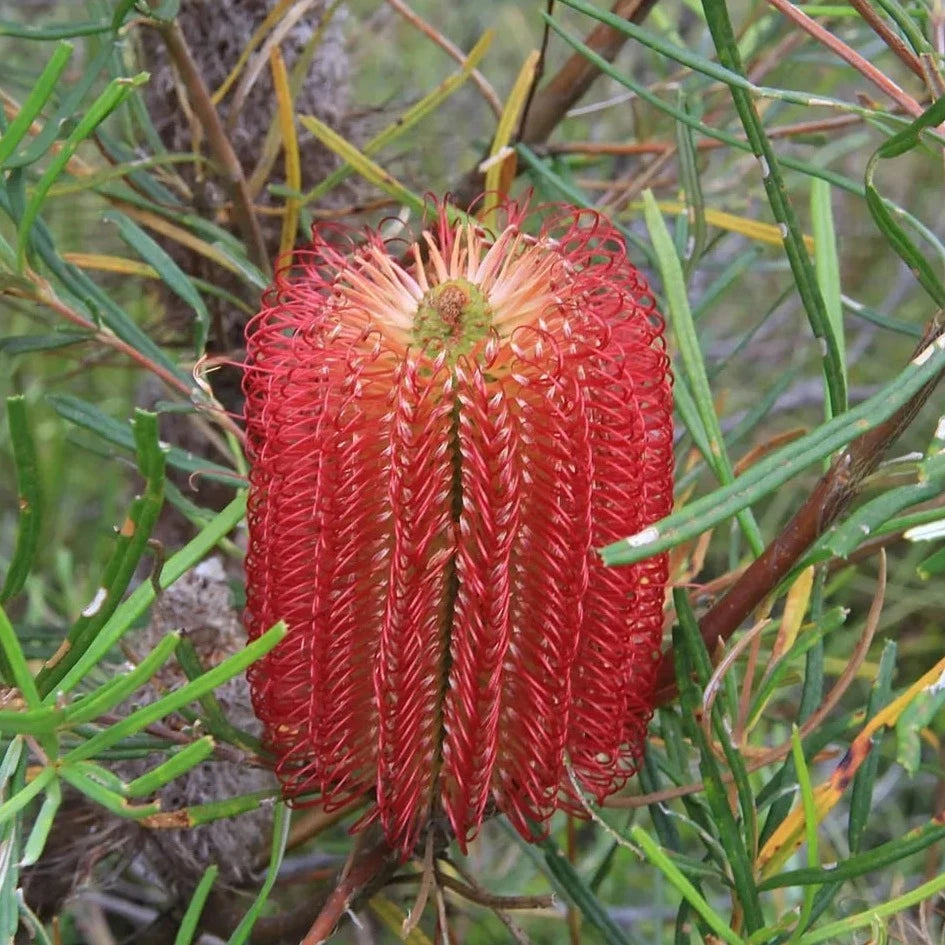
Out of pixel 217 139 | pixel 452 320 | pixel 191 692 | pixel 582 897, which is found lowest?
pixel 582 897

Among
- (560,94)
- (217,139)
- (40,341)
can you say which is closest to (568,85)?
(560,94)

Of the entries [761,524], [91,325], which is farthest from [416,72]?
[91,325]

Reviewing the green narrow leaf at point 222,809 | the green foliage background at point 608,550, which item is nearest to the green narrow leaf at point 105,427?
the green foliage background at point 608,550

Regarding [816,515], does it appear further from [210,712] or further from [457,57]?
[457,57]

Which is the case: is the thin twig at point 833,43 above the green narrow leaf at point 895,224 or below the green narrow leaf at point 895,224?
above

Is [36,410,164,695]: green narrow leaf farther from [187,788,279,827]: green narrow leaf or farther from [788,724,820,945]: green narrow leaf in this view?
[788,724,820,945]: green narrow leaf

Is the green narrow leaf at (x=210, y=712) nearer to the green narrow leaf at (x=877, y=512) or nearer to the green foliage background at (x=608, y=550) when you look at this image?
the green foliage background at (x=608, y=550)

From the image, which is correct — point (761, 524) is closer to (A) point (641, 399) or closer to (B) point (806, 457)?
(A) point (641, 399)
